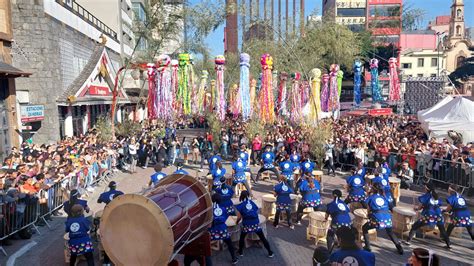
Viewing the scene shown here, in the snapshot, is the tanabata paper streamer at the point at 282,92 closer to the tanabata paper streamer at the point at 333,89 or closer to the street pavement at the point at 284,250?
the tanabata paper streamer at the point at 333,89

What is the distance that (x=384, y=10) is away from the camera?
60719 mm

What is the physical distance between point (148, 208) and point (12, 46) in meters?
15.7

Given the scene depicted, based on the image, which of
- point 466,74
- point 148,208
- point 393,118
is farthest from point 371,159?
point 466,74

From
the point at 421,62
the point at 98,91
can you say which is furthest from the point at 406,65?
the point at 98,91

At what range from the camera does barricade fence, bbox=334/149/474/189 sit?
12609mm

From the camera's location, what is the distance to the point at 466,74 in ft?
178

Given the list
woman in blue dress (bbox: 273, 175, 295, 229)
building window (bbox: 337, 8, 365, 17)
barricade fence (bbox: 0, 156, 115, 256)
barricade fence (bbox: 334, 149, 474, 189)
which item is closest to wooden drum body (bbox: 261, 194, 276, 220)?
woman in blue dress (bbox: 273, 175, 295, 229)

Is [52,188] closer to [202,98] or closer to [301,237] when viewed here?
[301,237]

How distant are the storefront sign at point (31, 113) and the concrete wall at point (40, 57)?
36cm

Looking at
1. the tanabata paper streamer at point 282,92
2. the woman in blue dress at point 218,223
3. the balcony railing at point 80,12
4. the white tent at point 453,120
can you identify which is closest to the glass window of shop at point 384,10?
the balcony railing at point 80,12

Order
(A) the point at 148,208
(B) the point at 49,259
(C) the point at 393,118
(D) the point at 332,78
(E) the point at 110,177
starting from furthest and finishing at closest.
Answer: (C) the point at 393,118 → (D) the point at 332,78 → (E) the point at 110,177 → (B) the point at 49,259 → (A) the point at 148,208

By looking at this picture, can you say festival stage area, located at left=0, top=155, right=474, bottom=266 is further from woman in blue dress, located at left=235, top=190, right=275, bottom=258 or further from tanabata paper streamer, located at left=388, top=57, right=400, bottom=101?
tanabata paper streamer, located at left=388, top=57, right=400, bottom=101

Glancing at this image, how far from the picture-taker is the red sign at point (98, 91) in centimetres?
2062

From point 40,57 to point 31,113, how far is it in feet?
8.45
